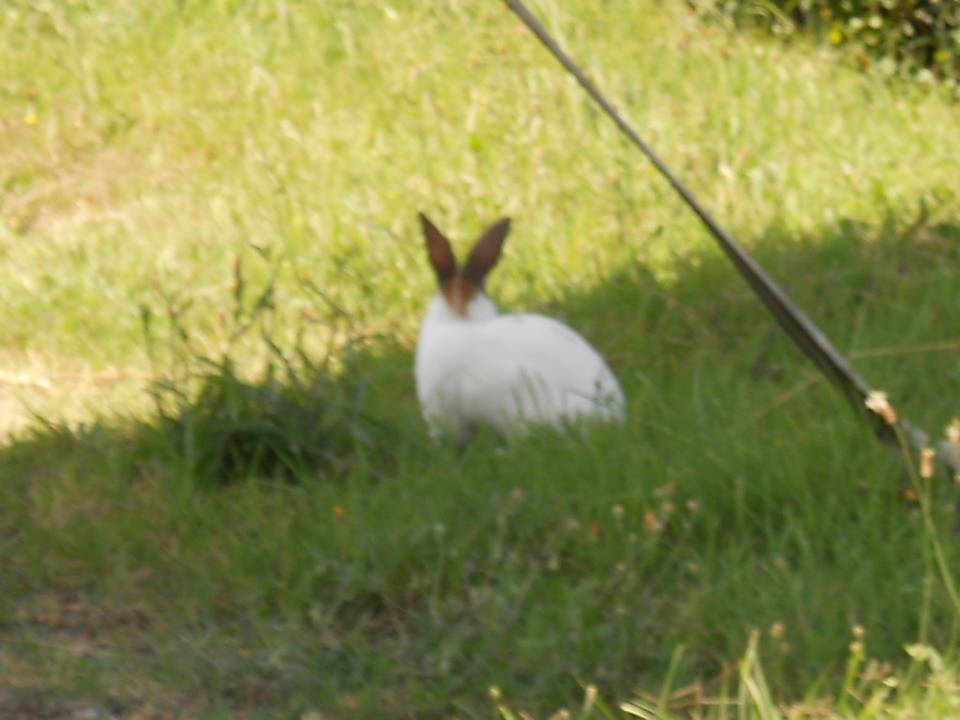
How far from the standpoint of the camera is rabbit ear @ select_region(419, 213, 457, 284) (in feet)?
12.9

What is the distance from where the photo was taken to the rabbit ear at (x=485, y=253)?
3.91 m

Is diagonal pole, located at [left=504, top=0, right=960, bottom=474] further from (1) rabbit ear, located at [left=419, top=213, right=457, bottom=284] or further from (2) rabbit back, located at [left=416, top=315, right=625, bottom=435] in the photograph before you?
(1) rabbit ear, located at [left=419, top=213, right=457, bottom=284]

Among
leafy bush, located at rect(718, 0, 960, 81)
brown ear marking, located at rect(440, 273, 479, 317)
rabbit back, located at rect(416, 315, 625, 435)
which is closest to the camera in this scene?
rabbit back, located at rect(416, 315, 625, 435)

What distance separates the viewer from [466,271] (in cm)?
391

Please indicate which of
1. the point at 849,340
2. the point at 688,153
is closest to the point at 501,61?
the point at 688,153

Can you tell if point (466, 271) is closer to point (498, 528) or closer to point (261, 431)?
point (261, 431)

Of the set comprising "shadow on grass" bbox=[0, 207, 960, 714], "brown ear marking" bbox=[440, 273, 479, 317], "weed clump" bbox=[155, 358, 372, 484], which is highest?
"brown ear marking" bbox=[440, 273, 479, 317]

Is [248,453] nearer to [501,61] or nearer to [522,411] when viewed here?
[522,411]

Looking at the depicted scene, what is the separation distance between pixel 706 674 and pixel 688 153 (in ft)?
10.3

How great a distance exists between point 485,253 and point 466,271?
0.22 ft

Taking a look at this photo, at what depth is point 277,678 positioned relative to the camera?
2973 mm

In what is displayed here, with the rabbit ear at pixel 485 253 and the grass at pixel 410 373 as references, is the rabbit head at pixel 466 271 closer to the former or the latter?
the rabbit ear at pixel 485 253

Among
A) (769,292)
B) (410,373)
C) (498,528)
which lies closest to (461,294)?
(410,373)

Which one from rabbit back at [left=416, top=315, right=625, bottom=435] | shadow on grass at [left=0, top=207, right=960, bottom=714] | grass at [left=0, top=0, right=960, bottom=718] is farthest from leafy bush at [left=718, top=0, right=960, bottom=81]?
rabbit back at [left=416, top=315, right=625, bottom=435]
